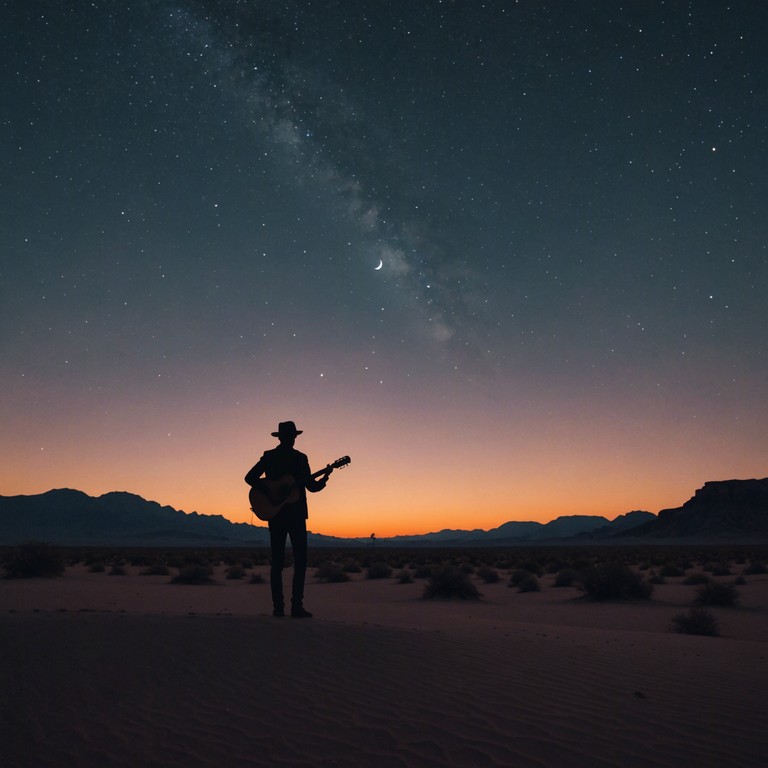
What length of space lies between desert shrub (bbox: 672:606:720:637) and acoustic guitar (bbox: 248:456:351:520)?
9313 mm

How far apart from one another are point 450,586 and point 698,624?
8.19 m

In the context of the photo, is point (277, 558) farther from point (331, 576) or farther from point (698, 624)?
point (331, 576)

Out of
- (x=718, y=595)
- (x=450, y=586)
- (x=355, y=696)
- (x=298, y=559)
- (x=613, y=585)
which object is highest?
(x=298, y=559)

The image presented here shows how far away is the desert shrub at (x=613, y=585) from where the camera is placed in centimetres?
1866

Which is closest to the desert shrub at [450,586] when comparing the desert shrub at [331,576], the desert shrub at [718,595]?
the desert shrub at [718,595]

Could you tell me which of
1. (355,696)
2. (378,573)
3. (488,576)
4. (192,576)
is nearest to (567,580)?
(488,576)

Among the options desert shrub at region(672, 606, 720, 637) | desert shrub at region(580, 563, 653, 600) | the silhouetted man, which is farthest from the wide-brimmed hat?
desert shrub at region(580, 563, 653, 600)

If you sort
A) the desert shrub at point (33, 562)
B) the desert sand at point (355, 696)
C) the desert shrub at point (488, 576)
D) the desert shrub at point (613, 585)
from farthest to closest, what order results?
the desert shrub at point (488, 576), the desert shrub at point (33, 562), the desert shrub at point (613, 585), the desert sand at point (355, 696)

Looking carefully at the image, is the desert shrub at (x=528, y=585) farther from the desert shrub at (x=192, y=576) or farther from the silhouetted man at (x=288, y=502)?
the silhouetted man at (x=288, y=502)

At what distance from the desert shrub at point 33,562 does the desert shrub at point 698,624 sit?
22.6 metres

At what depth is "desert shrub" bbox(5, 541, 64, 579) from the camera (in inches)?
890

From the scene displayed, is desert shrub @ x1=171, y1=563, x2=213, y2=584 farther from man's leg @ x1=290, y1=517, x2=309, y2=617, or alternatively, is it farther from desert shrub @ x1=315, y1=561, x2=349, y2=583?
man's leg @ x1=290, y1=517, x2=309, y2=617

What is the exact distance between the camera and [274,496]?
9133 mm

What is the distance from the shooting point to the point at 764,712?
19.7 ft
